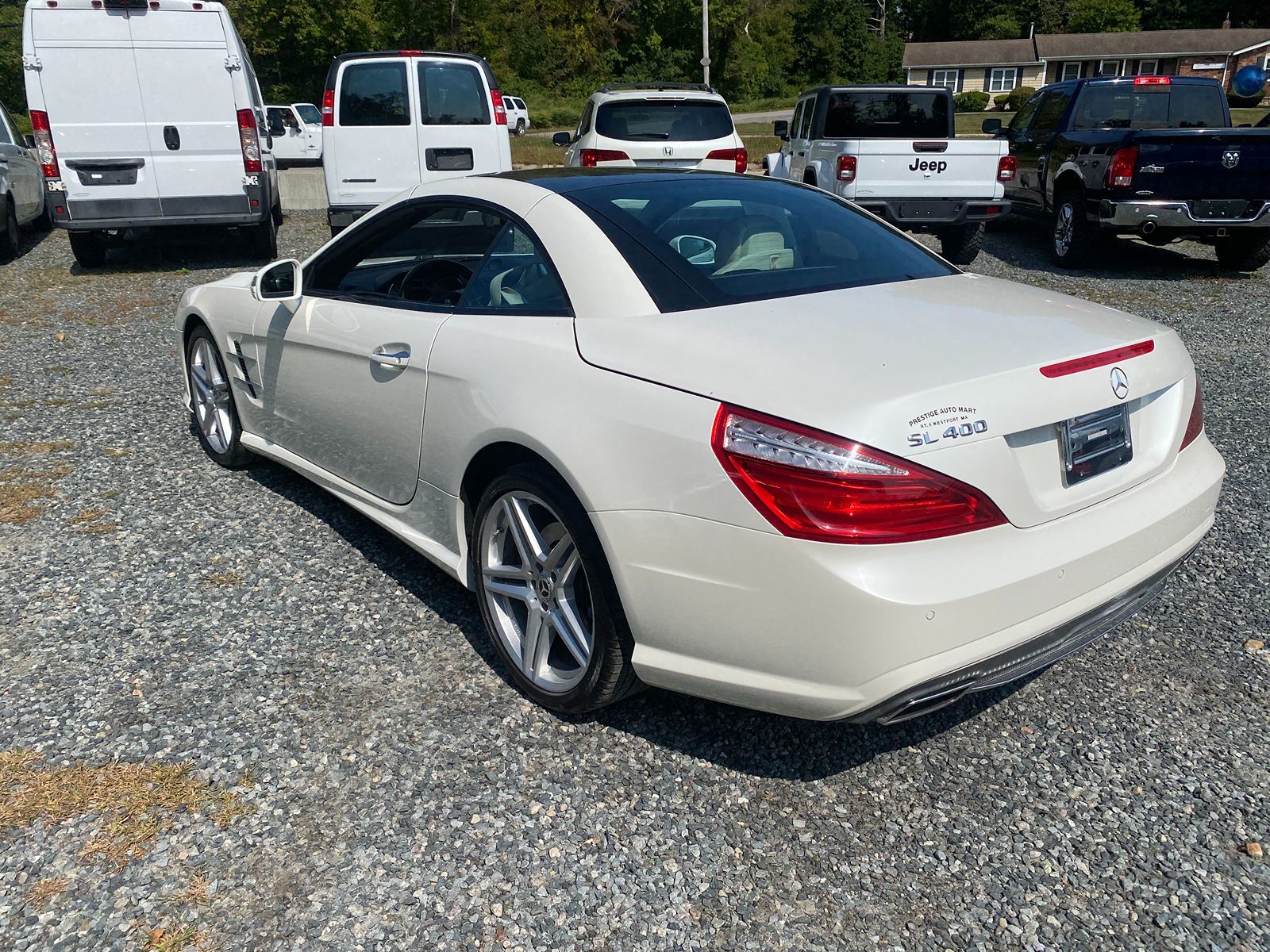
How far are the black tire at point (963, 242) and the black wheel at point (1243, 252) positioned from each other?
236 cm

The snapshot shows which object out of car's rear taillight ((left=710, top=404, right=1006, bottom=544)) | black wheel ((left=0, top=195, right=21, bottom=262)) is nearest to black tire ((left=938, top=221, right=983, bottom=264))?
car's rear taillight ((left=710, top=404, right=1006, bottom=544))

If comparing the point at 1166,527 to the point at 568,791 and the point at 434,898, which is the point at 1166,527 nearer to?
the point at 568,791

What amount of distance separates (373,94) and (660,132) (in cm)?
321

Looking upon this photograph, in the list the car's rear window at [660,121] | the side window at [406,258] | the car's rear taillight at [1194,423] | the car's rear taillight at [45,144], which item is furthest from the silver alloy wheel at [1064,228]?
the car's rear taillight at [45,144]

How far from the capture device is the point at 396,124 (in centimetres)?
1134

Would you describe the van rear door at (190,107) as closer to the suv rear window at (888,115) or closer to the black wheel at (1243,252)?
the suv rear window at (888,115)

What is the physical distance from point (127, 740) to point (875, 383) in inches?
89.8

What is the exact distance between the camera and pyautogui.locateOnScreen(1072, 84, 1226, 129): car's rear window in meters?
11.5

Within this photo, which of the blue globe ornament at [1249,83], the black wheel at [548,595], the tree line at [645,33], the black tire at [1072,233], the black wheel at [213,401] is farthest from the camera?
the tree line at [645,33]

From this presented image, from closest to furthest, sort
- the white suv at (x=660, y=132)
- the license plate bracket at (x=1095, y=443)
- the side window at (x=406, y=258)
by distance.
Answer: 1. the license plate bracket at (x=1095, y=443)
2. the side window at (x=406, y=258)
3. the white suv at (x=660, y=132)

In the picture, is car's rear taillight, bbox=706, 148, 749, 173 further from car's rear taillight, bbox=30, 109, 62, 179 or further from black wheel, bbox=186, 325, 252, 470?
black wheel, bbox=186, 325, 252, 470

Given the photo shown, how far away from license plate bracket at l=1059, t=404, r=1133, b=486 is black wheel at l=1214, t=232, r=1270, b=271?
920 centimetres

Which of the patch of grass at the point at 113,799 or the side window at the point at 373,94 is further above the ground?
the side window at the point at 373,94

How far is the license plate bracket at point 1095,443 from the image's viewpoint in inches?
95.1
